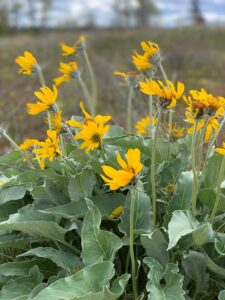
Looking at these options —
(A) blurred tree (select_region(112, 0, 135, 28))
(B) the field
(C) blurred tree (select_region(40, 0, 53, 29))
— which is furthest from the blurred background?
(A) blurred tree (select_region(112, 0, 135, 28))

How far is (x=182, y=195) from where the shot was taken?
1.77 metres

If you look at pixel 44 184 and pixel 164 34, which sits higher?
pixel 44 184

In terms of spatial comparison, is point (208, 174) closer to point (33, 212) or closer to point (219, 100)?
point (219, 100)

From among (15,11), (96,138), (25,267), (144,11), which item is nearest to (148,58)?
(96,138)

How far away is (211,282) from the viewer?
1.77 meters

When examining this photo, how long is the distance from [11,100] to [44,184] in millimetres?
5492

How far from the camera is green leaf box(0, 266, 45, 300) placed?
5.17 feet

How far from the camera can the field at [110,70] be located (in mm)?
5199

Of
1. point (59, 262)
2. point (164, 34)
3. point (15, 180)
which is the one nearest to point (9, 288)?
point (59, 262)

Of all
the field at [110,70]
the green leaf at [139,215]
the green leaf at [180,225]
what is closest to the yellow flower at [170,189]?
the green leaf at [139,215]

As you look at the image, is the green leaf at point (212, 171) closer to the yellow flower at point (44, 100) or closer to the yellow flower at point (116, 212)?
the yellow flower at point (116, 212)

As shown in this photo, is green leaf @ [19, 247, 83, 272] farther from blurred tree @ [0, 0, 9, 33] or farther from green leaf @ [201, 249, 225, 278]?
blurred tree @ [0, 0, 9, 33]

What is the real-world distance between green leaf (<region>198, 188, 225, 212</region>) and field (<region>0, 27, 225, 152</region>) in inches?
47.4

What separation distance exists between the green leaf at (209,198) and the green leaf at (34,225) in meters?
0.49
